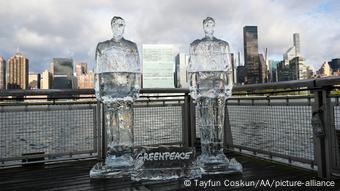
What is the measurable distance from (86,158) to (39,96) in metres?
1.24

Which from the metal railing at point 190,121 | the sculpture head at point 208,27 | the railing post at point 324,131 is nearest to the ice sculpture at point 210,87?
the sculpture head at point 208,27

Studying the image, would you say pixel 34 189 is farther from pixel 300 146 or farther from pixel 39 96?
pixel 300 146

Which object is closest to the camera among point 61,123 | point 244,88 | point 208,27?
point 208,27

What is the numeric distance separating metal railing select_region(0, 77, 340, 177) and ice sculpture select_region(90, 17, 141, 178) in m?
1.02

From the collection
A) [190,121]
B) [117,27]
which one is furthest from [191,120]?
[117,27]

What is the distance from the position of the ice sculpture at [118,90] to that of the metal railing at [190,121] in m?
1.02

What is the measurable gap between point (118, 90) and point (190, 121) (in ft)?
6.90

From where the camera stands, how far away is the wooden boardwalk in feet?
11.2

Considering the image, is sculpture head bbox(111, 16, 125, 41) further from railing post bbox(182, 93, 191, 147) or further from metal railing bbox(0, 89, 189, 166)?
railing post bbox(182, 93, 191, 147)

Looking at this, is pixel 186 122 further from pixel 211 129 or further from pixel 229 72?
pixel 229 72

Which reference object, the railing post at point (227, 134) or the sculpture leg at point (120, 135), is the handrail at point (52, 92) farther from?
the railing post at point (227, 134)

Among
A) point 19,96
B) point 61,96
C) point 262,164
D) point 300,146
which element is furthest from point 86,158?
point 300,146

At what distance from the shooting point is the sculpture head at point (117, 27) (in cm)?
408

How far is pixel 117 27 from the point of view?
4.09m
